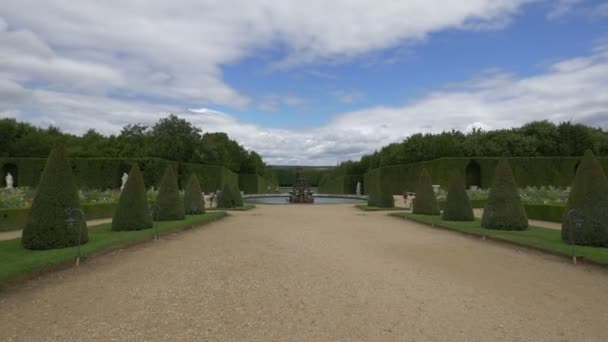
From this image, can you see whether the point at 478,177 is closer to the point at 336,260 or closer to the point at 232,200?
the point at 232,200

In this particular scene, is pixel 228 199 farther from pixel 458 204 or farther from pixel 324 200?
pixel 324 200

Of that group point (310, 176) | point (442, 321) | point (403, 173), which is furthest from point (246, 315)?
point (310, 176)

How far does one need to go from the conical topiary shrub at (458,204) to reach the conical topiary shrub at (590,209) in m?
6.42

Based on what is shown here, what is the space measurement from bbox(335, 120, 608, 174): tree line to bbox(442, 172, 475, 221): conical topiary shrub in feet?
103

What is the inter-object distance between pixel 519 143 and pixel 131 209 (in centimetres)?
4336

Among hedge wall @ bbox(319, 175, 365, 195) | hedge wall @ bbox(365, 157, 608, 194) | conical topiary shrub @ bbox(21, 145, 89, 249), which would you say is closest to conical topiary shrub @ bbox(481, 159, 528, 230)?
conical topiary shrub @ bbox(21, 145, 89, 249)

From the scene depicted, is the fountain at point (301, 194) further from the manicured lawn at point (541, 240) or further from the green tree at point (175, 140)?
the manicured lawn at point (541, 240)

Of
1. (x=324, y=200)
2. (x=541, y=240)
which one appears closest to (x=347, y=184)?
(x=324, y=200)

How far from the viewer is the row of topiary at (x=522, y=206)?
9.61 metres

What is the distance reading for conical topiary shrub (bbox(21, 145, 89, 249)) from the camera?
28.3 ft

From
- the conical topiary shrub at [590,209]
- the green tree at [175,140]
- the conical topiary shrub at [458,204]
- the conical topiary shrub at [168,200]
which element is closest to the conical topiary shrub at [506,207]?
the conical topiary shrub at [590,209]

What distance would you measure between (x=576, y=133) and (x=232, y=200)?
40403 mm

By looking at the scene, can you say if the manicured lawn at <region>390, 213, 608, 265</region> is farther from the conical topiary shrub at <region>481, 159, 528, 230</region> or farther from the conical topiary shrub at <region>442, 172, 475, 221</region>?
the conical topiary shrub at <region>442, 172, 475, 221</region>

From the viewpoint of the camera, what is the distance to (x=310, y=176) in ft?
383
